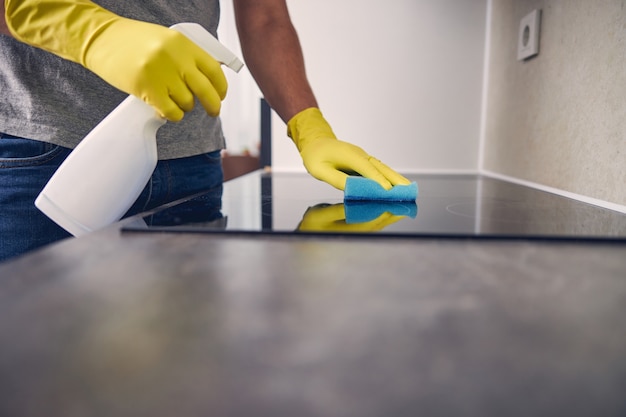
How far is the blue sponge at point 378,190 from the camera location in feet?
2.38

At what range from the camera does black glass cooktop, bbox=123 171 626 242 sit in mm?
483

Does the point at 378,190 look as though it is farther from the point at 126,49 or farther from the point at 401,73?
the point at 401,73

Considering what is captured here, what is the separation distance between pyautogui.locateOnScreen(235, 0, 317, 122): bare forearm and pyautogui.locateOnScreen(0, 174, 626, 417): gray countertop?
0.74 m

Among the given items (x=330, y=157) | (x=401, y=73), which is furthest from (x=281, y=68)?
(x=401, y=73)

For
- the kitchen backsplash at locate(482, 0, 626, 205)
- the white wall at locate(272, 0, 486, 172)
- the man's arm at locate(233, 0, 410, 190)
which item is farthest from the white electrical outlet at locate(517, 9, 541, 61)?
the man's arm at locate(233, 0, 410, 190)

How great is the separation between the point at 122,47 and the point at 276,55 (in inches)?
21.4

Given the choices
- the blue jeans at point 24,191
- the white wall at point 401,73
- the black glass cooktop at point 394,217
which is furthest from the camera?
the white wall at point 401,73

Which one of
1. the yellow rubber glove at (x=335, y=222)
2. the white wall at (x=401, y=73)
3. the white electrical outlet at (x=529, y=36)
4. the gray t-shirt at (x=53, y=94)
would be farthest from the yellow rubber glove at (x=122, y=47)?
the white wall at (x=401, y=73)

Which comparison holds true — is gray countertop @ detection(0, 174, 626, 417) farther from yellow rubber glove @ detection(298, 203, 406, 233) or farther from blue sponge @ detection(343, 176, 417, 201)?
blue sponge @ detection(343, 176, 417, 201)

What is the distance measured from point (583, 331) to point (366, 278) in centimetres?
15

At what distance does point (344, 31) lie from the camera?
68.3 inches

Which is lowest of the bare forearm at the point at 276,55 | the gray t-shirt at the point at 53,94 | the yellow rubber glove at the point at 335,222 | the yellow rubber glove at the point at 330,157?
the yellow rubber glove at the point at 335,222

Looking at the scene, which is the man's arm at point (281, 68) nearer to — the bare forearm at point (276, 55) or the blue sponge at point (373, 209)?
the bare forearm at point (276, 55)

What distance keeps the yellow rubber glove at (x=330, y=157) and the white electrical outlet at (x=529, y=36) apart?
0.64 metres
